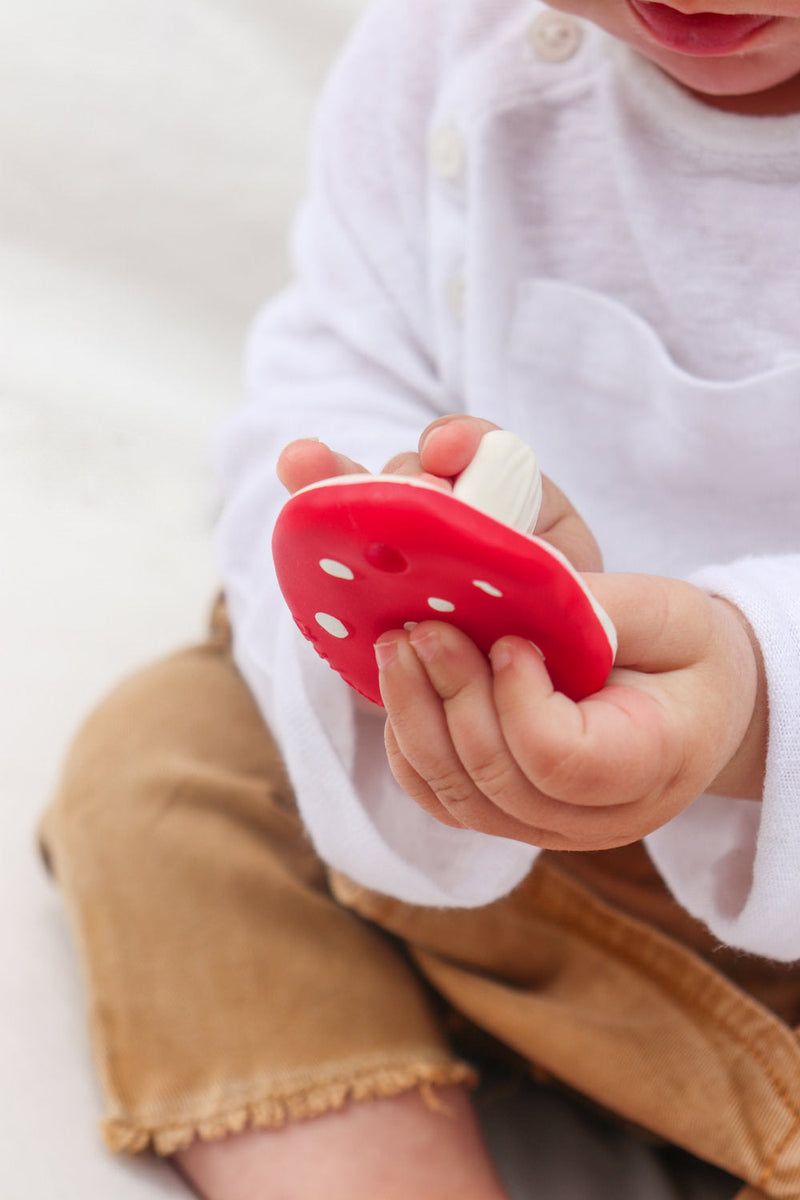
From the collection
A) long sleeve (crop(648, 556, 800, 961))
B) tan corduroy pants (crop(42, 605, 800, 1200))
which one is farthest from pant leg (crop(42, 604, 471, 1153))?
long sleeve (crop(648, 556, 800, 961))

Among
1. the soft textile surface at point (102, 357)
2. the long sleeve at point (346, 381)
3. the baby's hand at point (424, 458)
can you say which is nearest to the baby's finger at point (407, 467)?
the baby's hand at point (424, 458)

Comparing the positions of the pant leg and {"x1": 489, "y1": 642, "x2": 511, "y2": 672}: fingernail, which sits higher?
{"x1": 489, "y1": 642, "x2": 511, "y2": 672}: fingernail

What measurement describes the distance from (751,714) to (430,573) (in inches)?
4.5

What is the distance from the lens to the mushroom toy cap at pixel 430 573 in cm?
22

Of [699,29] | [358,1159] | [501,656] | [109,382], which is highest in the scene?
[699,29]

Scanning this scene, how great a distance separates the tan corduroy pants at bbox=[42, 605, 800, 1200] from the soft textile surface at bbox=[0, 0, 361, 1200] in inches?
1.1

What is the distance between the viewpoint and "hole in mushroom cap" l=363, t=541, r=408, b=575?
23 centimetres

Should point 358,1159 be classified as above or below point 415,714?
below

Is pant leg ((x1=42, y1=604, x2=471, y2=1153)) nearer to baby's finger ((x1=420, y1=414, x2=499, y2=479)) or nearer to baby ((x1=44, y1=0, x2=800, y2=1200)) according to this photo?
baby ((x1=44, y1=0, x2=800, y2=1200))

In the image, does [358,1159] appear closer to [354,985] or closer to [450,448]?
[354,985]

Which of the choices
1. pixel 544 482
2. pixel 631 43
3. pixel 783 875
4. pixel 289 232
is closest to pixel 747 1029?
pixel 783 875

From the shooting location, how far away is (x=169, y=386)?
0.64m

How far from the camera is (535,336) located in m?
0.45

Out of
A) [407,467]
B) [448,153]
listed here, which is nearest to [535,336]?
[448,153]
